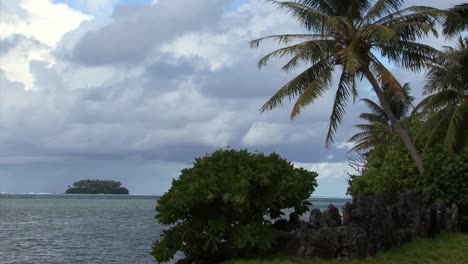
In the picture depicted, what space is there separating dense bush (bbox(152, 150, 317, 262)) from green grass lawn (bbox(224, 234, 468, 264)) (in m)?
0.66

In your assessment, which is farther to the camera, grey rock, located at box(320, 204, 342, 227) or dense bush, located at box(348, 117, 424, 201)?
dense bush, located at box(348, 117, 424, 201)

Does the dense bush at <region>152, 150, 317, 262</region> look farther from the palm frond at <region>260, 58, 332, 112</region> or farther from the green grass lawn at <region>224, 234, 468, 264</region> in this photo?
the palm frond at <region>260, 58, 332, 112</region>

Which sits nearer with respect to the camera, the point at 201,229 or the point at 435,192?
the point at 201,229

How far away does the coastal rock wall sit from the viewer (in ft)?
45.8

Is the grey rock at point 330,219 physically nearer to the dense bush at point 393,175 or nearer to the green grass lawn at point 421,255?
the green grass lawn at point 421,255

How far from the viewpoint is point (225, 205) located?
14297 millimetres

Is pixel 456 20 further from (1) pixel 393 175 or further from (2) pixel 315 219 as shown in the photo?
(2) pixel 315 219

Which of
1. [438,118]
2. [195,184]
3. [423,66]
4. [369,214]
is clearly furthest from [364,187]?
[195,184]

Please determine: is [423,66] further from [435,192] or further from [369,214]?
[369,214]

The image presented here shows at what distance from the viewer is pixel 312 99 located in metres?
23.9

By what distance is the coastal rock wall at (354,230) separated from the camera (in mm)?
13969

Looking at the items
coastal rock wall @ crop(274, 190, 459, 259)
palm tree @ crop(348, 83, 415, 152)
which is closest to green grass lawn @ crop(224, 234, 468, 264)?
coastal rock wall @ crop(274, 190, 459, 259)

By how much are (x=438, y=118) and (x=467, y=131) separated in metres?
1.52

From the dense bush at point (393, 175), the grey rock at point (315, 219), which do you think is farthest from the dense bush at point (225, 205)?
the dense bush at point (393, 175)
